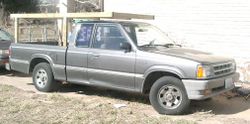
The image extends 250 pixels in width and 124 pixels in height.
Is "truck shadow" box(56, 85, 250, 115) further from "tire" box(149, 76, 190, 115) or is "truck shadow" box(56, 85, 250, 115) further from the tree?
the tree

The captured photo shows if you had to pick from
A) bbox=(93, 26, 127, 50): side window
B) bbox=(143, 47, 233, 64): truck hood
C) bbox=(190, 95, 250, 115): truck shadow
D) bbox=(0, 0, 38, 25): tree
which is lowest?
bbox=(190, 95, 250, 115): truck shadow

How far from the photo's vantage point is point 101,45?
9125mm

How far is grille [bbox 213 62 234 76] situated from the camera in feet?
26.3

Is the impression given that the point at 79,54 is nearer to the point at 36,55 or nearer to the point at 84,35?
the point at 84,35

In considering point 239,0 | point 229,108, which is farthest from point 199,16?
point 229,108

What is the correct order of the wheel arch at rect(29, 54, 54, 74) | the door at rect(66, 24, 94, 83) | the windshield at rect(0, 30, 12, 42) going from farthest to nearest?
the windshield at rect(0, 30, 12, 42), the wheel arch at rect(29, 54, 54, 74), the door at rect(66, 24, 94, 83)

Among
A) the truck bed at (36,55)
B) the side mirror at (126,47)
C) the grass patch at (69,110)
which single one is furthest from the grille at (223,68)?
the truck bed at (36,55)

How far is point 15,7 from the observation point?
31.9 metres

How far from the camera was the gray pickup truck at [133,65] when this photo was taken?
784cm

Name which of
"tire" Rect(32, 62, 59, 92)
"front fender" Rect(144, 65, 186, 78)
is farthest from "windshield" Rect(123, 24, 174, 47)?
"tire" Rect(32, 62, 59, 92)

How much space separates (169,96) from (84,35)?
8.12 ft

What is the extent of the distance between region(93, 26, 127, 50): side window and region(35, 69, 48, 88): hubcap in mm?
1700

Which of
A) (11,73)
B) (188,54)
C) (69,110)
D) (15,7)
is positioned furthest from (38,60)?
(15,7)

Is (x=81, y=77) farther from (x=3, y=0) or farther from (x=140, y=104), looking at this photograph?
(x=3, y=0)
